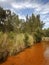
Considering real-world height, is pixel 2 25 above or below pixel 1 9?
below

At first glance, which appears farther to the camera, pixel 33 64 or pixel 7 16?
pixel 7 16

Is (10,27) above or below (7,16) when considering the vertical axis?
below

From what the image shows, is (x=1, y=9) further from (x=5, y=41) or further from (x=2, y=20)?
(x=5, y=41)

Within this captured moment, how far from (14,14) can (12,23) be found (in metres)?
5.32

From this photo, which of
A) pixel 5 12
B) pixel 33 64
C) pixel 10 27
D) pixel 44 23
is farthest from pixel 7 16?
pixel 33 64

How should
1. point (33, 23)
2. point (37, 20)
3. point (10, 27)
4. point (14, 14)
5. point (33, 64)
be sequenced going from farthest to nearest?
point (37, 20), point (33, 23), point (14, 14), point (10, 27), point (33, 64)

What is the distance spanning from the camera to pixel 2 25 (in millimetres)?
43375

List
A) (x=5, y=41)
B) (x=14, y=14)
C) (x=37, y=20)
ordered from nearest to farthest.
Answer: (x=5, y=41)
(x=14, y=14)
(x=37, y=20)

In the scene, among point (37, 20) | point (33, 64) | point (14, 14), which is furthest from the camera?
point (37, 20)

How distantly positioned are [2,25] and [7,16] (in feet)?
10.2

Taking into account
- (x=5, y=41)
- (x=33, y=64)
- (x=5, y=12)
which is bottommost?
(x=33, y=64)

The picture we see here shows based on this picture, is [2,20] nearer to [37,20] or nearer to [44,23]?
[37,20]

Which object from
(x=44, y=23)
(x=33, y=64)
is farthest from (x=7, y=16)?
(x=33, y=64)

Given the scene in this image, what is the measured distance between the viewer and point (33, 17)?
6431 cm
